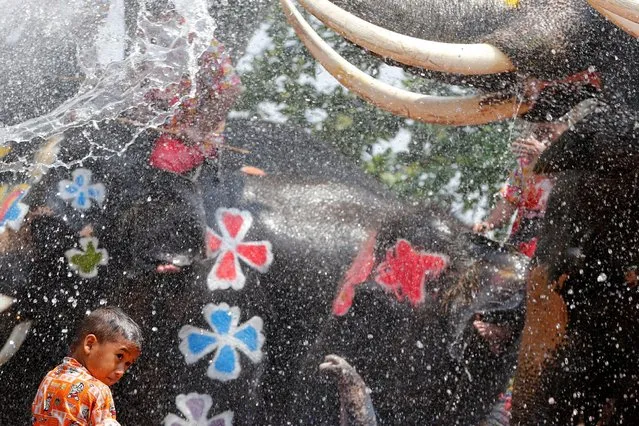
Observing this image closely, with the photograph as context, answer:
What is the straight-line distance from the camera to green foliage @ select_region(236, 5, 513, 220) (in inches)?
117

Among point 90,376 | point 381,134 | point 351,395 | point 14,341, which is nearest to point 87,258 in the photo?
point 14,341

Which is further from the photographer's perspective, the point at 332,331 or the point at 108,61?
the point at 108,61

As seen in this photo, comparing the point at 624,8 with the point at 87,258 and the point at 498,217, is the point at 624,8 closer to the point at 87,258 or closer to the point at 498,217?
the point at 498,217

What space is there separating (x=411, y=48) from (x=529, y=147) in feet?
2.04

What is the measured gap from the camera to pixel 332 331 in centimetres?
267

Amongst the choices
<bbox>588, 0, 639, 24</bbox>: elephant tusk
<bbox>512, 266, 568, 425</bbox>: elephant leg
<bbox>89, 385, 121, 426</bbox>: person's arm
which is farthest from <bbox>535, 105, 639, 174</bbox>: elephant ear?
<bbox>89, 385, 121, 426</bbox>: person's arm

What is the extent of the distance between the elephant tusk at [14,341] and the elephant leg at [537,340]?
5.10 feet

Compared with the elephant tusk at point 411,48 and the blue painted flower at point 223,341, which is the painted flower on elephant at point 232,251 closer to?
the blue painted flower at point 223,341

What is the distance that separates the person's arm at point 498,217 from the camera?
2.78m

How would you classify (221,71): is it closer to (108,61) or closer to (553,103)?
(108,61)

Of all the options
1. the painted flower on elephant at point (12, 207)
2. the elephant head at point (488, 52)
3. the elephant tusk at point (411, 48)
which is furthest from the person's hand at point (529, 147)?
the painted flower on elephant at point (12, 207)

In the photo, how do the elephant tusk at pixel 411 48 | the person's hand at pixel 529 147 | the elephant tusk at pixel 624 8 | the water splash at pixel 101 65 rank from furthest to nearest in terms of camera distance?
the water splash at pixel 101 65, the person's hand at pixel 529 147, the elephant tusk at pixel 411 48, the elephant tusk at pixel 624 8

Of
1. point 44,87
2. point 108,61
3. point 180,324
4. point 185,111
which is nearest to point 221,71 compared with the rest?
point 185,111

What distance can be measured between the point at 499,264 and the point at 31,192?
155cm
